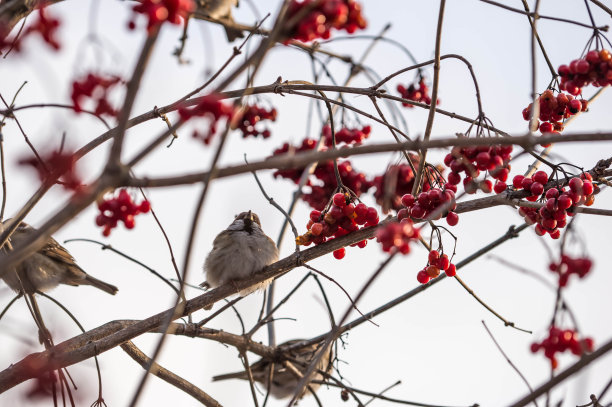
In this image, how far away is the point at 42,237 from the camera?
6.62 ft

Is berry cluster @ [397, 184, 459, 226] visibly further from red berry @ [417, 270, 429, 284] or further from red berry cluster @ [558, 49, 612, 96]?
red berry cluster @ [558, 49, 612, 96]

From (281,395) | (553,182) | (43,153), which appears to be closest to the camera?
(43,153)

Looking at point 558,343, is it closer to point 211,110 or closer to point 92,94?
point 211,110

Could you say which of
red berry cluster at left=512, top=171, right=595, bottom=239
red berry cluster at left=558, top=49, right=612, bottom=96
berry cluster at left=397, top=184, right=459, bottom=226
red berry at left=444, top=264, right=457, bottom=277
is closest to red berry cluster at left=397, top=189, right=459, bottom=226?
berry cluster at left=397, top=184, right=459, bottom=226

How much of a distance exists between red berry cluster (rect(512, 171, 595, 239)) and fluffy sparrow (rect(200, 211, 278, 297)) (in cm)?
223

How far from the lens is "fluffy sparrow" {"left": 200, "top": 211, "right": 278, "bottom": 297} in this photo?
529 centimetres

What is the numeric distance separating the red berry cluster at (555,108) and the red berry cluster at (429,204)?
2.25ft

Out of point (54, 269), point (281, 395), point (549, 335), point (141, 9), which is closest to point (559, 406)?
point (549, 335)

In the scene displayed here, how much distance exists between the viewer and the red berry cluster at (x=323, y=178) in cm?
500

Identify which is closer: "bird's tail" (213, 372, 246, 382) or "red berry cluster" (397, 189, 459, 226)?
"red berry cluster" (397, 189, 459, 226)

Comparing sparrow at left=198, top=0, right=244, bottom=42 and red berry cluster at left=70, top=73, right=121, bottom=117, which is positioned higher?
sparrow at left=198, top=0, right=244, bottom=42

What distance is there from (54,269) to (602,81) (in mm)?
6533

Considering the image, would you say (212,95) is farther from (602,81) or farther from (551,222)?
(602,81)

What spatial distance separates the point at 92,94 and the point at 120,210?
1.21 meters
